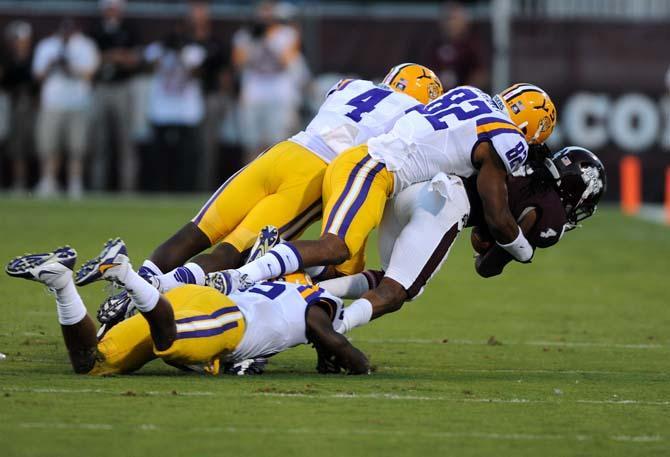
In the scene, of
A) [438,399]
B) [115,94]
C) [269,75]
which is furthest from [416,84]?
[115,94]

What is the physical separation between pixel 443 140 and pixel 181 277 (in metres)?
1.51

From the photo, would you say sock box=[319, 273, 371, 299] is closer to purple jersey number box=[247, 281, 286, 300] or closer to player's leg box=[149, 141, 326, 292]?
player's leg box=[149, 141, 326, 292]

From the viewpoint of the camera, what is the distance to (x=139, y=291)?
588cm

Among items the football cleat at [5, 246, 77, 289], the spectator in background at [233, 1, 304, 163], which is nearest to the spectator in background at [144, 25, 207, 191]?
the spectator in background at [233, 1, 304, 163]

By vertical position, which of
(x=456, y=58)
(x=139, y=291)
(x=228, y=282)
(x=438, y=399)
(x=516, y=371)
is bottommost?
(x=456, y=58)

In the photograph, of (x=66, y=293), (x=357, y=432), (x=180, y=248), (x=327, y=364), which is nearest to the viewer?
(x=357, y=432)

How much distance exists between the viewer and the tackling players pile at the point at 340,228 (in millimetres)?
6141

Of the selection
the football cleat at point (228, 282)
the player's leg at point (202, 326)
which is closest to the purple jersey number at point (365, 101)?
the football cleat at point (228, 282)

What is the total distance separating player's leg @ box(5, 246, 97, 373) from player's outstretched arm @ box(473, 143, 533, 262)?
6.98 feet

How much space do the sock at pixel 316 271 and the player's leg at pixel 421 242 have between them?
40 centimetres

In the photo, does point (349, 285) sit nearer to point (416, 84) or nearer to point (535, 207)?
point (535, 207)

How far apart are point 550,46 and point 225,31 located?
13.2ft

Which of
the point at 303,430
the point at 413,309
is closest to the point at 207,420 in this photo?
the point at 303,430

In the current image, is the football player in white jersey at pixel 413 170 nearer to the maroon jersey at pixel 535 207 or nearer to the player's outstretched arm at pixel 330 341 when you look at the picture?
the maroon jersey at pixel 535 207
